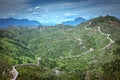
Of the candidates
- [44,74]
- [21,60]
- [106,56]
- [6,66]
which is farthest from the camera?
[21,60]

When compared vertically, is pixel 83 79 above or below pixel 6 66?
below

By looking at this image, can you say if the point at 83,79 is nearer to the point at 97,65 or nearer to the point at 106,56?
the point at 97,65

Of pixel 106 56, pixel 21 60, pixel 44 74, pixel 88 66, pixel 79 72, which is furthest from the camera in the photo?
pixel 21 60

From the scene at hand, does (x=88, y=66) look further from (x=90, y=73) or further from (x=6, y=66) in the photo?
(x=6, y=66)

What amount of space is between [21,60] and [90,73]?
66.4 metres

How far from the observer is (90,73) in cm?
13375

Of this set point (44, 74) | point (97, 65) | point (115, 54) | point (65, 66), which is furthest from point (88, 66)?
point (44, 74)

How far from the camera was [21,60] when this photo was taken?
586 feet

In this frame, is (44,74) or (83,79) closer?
(44,74)

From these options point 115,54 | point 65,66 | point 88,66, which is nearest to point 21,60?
point 65,66

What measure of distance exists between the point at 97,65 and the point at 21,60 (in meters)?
64.4

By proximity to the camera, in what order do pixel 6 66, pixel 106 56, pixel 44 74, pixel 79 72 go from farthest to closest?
pixel 106 56, pixel 79 72, pixel 6 66, pixel 44 74

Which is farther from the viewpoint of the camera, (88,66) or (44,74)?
(88,66)

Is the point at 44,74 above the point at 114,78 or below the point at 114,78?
above
